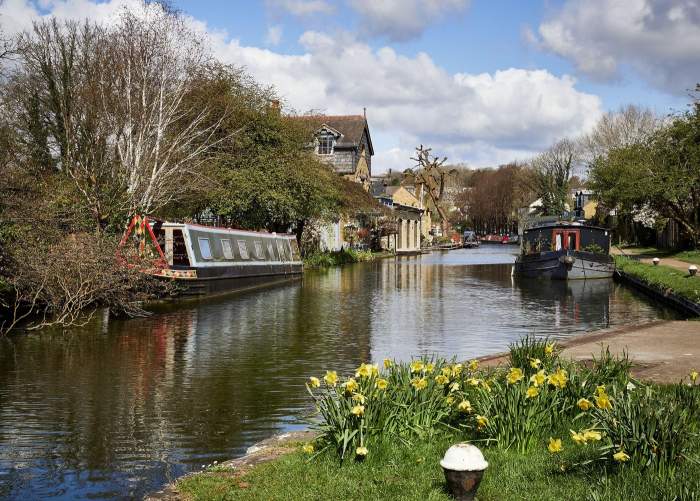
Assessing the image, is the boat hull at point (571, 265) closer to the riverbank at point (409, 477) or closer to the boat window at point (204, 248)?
the boat window at point (204, 248)

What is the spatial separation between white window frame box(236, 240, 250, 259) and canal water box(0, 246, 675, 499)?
2.53 m

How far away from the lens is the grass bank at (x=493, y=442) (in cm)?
550

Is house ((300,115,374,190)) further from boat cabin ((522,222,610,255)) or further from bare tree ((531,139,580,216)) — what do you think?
bare tree ((531,139,580,216))

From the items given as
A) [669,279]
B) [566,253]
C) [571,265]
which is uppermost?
[566,253]

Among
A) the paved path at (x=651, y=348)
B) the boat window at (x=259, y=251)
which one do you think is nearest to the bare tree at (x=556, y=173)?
the boat window at (x=259, y=251)

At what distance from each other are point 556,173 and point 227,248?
7364 cm

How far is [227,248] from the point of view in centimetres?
2905

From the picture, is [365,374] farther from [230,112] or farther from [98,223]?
[230,112]

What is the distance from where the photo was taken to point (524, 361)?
8953mm

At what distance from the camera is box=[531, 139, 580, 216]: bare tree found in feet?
300

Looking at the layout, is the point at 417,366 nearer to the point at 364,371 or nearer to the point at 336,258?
the point at 364,371

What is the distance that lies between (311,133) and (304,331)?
24.8 m

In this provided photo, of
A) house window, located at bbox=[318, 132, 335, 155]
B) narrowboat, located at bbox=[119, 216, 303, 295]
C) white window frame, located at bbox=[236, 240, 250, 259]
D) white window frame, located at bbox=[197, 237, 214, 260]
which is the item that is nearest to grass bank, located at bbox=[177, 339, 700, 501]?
narrowboat, located at bbox=[119, 216, 303, 295]

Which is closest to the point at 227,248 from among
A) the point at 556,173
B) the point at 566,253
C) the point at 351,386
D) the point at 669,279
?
the point at 566,253
